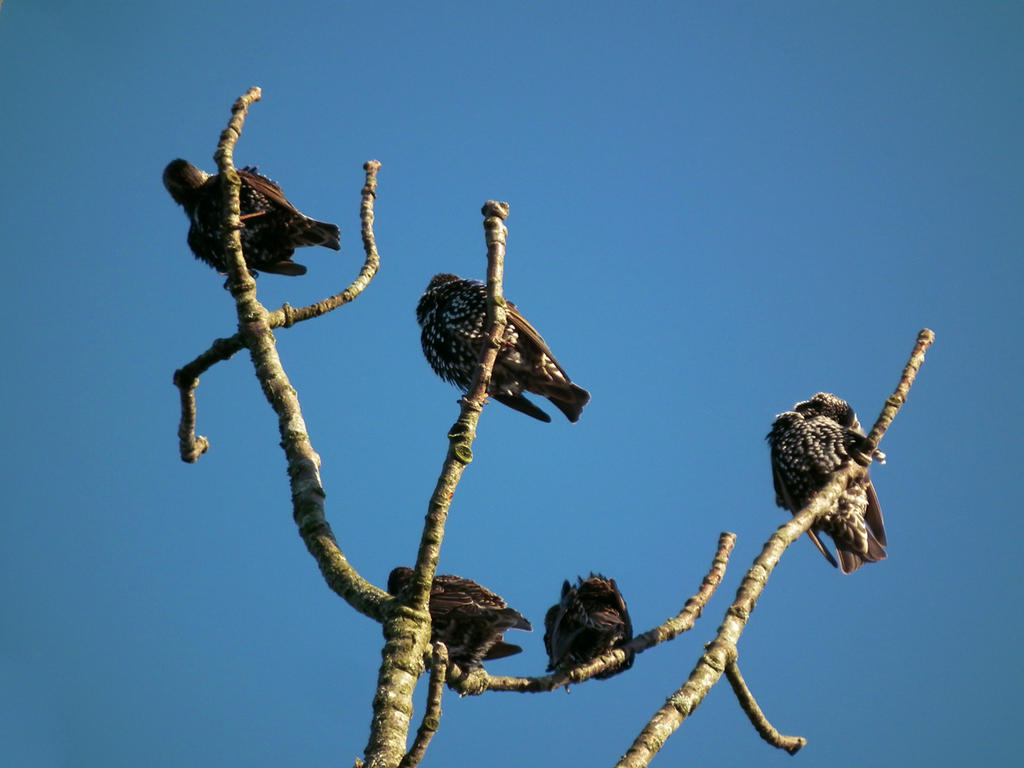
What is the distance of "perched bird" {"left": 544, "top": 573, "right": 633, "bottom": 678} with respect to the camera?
5.30 m

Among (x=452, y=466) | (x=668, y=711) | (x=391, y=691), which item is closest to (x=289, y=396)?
(x=452, y=466)

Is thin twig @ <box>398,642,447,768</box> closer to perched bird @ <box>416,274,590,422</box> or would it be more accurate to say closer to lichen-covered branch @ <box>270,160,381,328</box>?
lichen-covered branch @ <box>270,160,381,328</box>

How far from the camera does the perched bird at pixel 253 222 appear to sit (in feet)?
24.0

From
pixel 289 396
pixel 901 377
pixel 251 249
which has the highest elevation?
pixel 251 249

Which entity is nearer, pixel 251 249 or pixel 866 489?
pixel 866 489

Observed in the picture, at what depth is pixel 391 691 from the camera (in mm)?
2508

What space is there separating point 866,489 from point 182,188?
5652 millimetres

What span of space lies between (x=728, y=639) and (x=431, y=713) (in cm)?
132

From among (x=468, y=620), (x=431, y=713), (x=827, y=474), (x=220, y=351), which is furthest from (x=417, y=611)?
(x=827, y=474)

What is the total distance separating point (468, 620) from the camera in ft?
18.8

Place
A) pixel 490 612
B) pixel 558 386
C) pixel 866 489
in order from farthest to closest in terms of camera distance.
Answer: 1. pixel 558 386
2. pixel 866 489
3. pixel 490 612

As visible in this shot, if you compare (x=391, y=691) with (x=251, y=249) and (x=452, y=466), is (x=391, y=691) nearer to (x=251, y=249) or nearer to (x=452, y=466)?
(x=452, y=466)

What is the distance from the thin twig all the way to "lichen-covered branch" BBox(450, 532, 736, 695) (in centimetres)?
92

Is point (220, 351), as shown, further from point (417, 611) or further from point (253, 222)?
point (253, 222)
